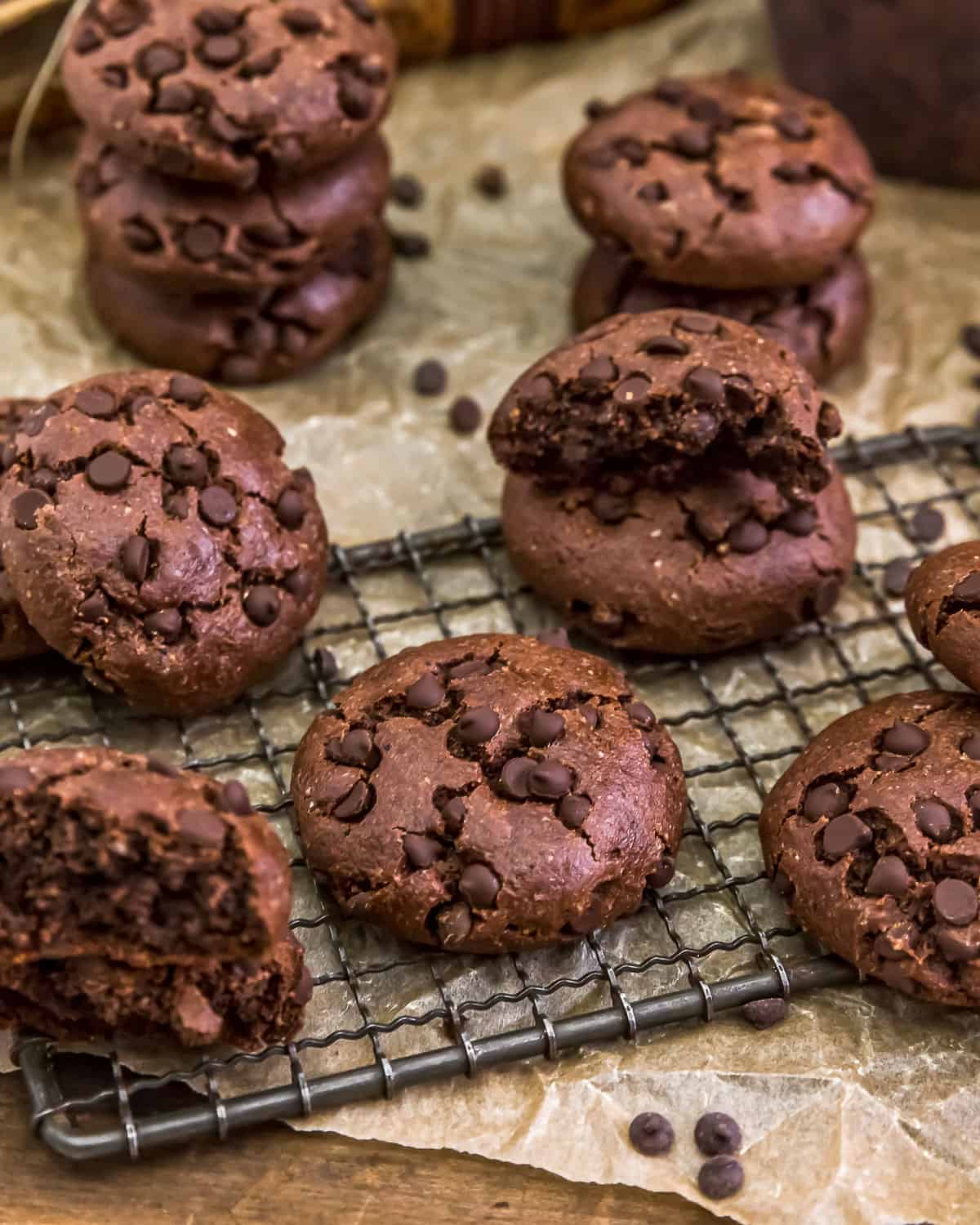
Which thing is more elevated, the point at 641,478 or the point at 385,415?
the point at 641,478

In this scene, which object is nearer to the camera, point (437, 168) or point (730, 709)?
point (730, 709)

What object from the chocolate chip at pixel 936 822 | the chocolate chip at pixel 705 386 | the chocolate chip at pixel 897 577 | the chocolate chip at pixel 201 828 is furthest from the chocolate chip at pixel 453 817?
the chocolate chip at pixel 897 577

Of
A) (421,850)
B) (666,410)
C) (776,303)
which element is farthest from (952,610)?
(776,303)

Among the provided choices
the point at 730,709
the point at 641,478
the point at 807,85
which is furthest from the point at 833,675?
the point at 807,85

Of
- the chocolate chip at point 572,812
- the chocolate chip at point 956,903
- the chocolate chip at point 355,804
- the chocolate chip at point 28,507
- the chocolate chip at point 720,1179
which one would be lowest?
the chocolate chip at point 720,1179

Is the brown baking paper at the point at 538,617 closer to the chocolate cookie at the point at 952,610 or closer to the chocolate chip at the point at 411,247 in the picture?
the chocolate chip at the point at 411,247

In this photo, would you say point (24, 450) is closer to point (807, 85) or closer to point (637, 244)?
point (637, 244)

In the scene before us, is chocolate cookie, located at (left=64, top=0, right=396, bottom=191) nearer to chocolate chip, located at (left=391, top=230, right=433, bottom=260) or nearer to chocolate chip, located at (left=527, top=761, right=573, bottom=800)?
chocolate chip, located at (left=391, top=230, right=433, bottom=260)
